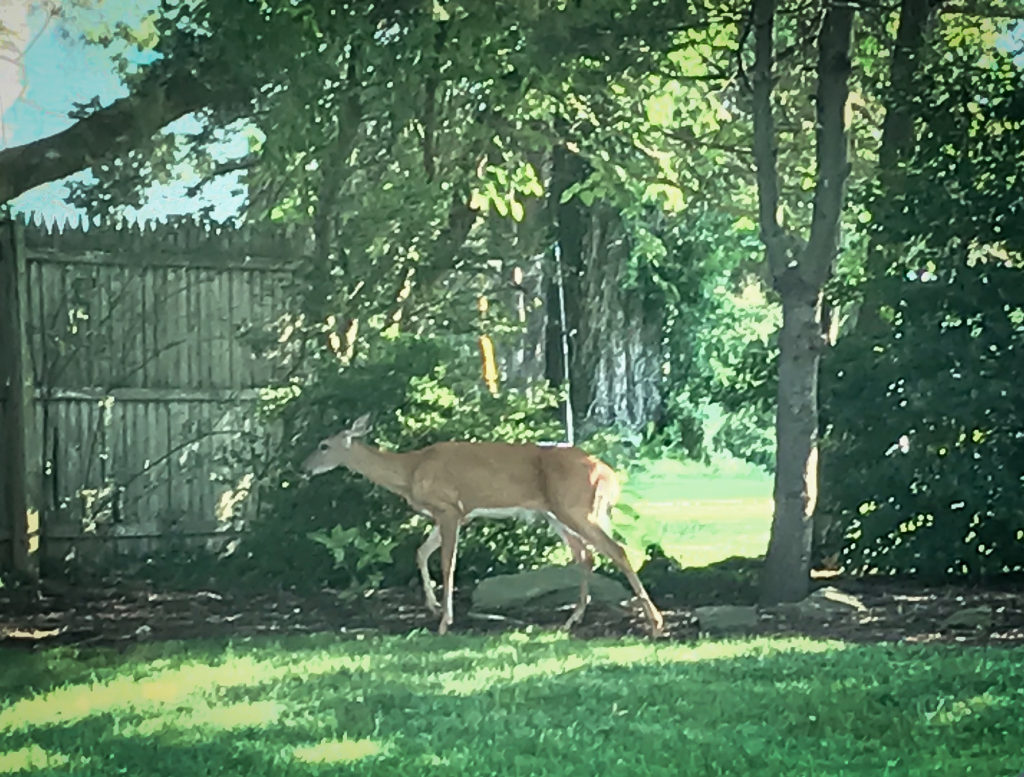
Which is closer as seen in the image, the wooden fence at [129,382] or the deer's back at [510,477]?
the wooden fence at [129,382]

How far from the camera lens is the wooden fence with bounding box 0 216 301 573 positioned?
10.7 ft

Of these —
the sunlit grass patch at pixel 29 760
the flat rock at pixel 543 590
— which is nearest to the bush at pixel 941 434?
the flat rock at pixel 543 590

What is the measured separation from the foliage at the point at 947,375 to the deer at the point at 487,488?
24.6 inches

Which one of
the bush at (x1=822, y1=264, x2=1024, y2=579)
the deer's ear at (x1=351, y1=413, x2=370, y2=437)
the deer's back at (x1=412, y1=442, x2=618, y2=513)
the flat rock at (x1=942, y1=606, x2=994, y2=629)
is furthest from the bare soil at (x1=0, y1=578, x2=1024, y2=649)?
the deer's ear at (x1=351, y1=413, x2=370, y2=437)

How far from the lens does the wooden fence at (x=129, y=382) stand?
3254 millimetres

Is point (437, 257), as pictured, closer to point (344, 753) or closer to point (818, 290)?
point (818, 290)

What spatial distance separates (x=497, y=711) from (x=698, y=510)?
0.71 meters

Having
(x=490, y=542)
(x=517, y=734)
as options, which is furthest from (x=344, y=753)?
(x=490, y=542)

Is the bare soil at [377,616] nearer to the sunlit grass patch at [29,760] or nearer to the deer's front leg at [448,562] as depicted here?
the deer's front leg at [448,562]

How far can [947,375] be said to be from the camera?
11.8 feet

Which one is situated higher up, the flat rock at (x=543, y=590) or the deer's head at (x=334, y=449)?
the deer's head at (x=334, y=449)

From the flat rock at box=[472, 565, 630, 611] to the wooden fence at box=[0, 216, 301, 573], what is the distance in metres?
0.62

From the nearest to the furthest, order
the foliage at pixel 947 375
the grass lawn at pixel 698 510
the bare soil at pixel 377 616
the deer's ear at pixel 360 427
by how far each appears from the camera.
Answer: the bare soil at pixel 377 616 < the grass lawn at pixel 698 510 < the deer's ear at pixel 360 427 < the foliage at pixel 947 375

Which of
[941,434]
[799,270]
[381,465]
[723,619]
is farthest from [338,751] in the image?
[941,434]
